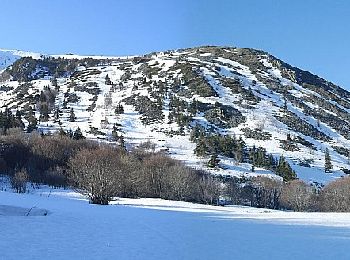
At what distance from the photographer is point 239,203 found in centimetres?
7731

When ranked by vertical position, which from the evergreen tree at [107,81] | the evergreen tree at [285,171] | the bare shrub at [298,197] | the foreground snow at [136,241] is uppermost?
the evergreen tree at [107,81]

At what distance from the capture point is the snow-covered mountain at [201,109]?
118312 millimetres

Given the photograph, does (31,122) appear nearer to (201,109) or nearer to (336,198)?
(201,109)

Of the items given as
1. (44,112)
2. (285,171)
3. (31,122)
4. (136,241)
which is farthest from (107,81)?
(136,241)

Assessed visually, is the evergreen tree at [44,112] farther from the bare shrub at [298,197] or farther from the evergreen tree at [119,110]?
the bare shrub at [298,197]

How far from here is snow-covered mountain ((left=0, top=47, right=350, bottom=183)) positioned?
118 metres

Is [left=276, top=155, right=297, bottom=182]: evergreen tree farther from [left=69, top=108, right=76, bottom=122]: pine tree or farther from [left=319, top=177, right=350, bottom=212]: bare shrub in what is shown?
[left=69, top=108, right=76, bottom=122]: pine tree

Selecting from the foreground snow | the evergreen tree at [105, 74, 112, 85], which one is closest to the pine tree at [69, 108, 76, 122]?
the evergreen tree at [105, 74, 112, 85]

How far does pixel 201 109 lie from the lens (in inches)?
5605

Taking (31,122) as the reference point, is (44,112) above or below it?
above

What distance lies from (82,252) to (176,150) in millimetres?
96814

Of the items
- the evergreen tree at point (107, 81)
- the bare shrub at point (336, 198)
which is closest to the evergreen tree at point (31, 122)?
the evergreen tree at point (107, 81)

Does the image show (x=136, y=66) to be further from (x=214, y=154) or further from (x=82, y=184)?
(x=82, y=184)

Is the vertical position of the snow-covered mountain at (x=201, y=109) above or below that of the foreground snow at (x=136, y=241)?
above
